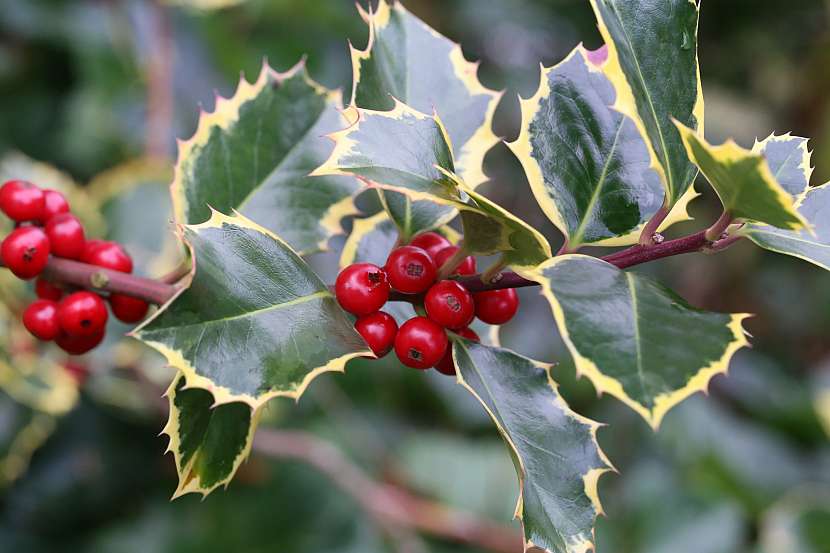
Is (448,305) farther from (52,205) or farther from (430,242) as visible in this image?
(52,205)

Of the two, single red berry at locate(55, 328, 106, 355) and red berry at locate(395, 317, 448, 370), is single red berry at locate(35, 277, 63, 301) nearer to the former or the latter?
single red berry at locate(55, 328, 106, 355)

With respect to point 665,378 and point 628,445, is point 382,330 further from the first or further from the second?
point 628,445

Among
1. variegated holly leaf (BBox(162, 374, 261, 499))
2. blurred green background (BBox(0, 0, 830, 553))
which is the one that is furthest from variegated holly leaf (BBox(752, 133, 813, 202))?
blurred green background (BBox(0, 0, 830, 553))

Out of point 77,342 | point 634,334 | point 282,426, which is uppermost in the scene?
point 634,334

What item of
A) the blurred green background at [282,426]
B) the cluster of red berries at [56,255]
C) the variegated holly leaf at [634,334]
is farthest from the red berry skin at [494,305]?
the blurred green background at [282,426]

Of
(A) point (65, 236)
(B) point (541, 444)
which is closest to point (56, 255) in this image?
(A) point (65, 236)
